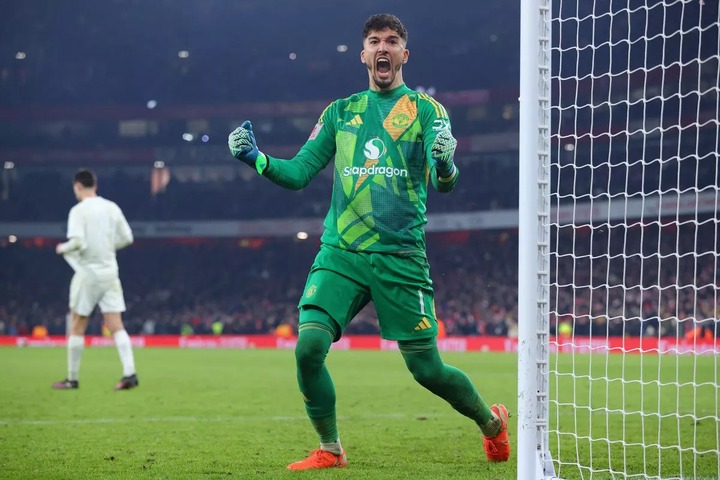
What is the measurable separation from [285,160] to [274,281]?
33589mm

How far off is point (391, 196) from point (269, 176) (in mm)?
598

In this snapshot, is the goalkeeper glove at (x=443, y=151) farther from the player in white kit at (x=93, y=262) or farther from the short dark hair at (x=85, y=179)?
the short dark hair at (x=85, y=179)

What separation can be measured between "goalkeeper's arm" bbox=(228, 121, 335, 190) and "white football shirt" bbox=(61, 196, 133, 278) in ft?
17.4

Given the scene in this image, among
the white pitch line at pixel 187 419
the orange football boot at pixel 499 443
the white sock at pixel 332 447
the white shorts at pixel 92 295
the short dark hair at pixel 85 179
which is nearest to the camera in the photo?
the white sock at pixel 332 447

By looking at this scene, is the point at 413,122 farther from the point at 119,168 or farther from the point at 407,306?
the point at 119,168

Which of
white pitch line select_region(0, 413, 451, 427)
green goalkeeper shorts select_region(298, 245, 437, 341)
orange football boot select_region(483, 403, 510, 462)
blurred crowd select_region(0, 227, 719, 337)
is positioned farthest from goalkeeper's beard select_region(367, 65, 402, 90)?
blurred crowd select_region(0, 227, 719, 337)

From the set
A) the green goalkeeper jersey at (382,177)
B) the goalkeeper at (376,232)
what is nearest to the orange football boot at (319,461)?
the goalkeeper at (376,232)

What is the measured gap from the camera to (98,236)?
9.80 meters

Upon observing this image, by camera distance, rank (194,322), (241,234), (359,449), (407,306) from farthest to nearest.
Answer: (241,234), (194,322), (359,449), (407,306)

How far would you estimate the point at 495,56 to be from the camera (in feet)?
118

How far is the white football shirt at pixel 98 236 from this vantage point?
31.7 feet

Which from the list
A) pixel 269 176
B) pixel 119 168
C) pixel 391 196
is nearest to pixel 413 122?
pixel 391 196

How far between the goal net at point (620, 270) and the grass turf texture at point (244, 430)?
11 cm

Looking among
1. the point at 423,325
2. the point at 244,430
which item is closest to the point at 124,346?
the point at 244,430
